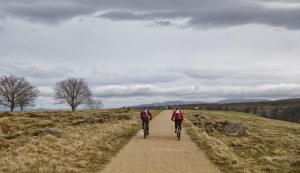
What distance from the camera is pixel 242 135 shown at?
46125 mm

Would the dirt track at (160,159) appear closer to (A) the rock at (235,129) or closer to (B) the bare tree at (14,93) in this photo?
(A) the rock at (235,129)

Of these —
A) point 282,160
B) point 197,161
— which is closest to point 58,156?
point 197,161

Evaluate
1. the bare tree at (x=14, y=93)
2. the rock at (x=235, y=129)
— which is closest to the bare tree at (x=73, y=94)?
the bare tree at (x=14, y=93)

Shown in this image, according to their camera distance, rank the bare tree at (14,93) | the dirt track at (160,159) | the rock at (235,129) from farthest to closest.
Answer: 1. the bare tree at (14,93)
2. the rock at (235,129)
3. the dirt track at (160,159)

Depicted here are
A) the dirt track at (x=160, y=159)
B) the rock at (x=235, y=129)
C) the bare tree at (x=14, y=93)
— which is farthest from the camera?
the bare tree at (x=14, y=93)

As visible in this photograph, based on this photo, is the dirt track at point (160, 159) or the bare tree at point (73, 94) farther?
the bare tree at point (73, 94)

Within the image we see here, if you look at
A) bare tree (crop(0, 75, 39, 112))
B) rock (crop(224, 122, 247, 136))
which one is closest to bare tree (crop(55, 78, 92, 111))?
bare tree (crop(0, 75, 39, 112))

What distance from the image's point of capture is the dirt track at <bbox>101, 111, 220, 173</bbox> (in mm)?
18188

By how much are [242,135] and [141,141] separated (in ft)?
65.6

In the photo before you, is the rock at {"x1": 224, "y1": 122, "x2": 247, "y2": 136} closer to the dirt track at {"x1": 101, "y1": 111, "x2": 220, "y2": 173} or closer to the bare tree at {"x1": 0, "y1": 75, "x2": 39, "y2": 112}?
the dirt track at {"x1": 101, "y1": 111, "x2": 220, "y2": 173}

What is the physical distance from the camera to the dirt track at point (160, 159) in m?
18.2

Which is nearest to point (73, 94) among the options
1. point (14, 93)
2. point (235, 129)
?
point (14, 93)

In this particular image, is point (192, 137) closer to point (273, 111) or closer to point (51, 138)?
point (51, 138)

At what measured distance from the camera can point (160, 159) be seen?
68.3 feet
